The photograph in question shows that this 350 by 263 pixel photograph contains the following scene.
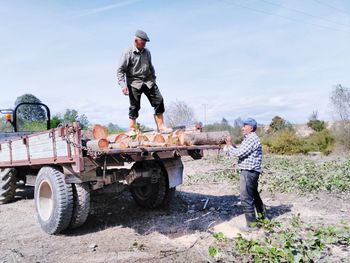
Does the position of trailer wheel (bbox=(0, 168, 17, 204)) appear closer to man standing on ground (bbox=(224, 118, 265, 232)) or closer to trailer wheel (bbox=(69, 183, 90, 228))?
trailer wheel (bbox=(69, 183, 90, 228))

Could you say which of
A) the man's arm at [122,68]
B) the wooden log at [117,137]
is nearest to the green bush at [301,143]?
the man's arm at [122,68]

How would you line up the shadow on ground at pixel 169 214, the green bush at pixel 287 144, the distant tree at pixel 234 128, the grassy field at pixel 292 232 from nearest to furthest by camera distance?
the grassy field at pixel 292 232 < the shadow on ground at pixel 169 214 < the green bush at pixel 287 144 < the distant tree at pixel 234 128

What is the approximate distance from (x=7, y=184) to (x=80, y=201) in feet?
10.9

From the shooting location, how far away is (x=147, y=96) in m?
6.91

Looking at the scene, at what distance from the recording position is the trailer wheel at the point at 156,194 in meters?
6.66

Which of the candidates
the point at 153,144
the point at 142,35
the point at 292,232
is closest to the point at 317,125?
the point at 142,35

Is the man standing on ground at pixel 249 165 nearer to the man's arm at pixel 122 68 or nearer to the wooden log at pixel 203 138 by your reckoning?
the wooden log at pixel 203 138

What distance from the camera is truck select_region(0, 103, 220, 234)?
192 inches

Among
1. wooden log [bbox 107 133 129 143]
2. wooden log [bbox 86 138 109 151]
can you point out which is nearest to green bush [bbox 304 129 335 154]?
wooden log [bbox 107 133 129 143]

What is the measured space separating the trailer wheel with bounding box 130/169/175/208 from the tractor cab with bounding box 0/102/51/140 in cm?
349

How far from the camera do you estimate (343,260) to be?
161 inches

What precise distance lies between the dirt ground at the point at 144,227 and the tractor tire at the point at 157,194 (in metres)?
0.15

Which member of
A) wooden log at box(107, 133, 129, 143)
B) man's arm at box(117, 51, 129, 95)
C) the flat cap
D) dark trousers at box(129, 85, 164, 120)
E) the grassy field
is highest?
the flat cap

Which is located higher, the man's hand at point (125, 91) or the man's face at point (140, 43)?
the man's face at point (140, 43)
